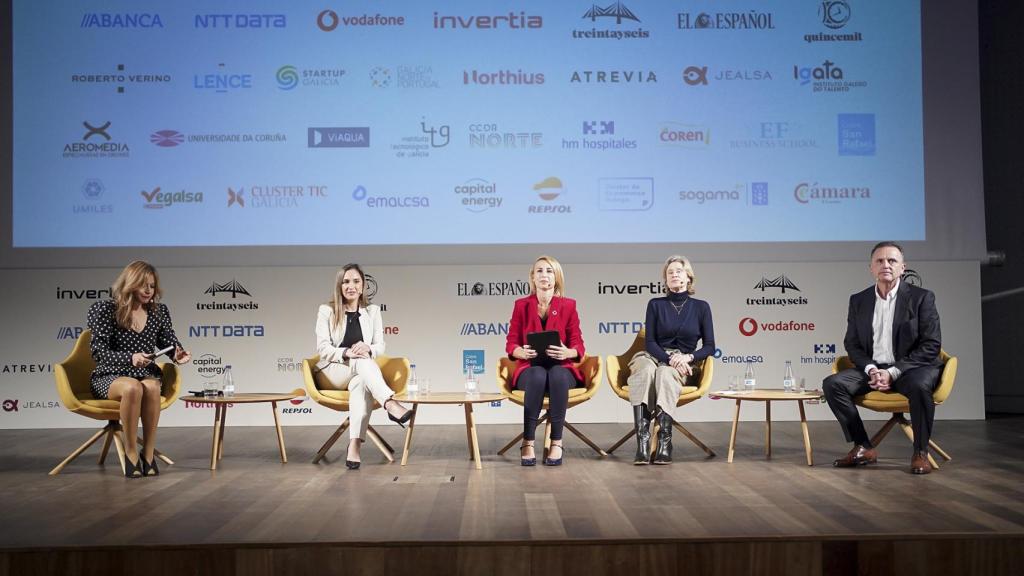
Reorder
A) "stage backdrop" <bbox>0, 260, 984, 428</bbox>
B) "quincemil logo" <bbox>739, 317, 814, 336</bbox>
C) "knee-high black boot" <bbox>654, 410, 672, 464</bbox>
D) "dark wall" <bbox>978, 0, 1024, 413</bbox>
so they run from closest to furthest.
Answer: "knee-high black boot" <bbox>654, 410, 672, 464</bbox> → "stage backdrop" <bbox>0, 260, 984, 428</bbox> → "quincemil logo" <bbox>739, 317, 814, 336</bbox> → "dark wall" <bbox>978, 0, 1024, 413</bbox>

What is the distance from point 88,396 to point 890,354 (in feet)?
14.5

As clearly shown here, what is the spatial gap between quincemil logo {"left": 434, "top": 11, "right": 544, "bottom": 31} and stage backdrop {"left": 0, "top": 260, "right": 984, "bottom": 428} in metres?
1.78

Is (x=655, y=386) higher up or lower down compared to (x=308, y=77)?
lower down

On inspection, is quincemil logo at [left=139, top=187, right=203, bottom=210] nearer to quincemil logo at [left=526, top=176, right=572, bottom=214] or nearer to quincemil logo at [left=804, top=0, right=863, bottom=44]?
quincemil logo at [left=526, top=176, right=572, bottom=214]

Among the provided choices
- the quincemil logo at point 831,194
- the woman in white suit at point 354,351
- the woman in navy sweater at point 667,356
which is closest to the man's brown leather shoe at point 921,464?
the woman in navy sweater at point 667,356

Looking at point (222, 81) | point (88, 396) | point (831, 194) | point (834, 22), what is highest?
point (834, 22)

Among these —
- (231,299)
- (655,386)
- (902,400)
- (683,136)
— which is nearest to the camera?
(902,400)

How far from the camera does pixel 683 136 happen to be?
6.73 meters

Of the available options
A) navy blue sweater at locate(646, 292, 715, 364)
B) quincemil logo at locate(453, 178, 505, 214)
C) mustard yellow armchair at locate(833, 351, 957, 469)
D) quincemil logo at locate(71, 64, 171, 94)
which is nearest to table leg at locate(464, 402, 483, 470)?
navy blue sweater at locate(646, 292, 715, 364)

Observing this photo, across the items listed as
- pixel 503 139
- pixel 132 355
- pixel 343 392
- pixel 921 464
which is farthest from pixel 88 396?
pixel 921 464

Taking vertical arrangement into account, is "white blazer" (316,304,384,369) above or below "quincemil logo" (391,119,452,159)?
below

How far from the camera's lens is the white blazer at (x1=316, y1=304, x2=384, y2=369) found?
5.11 metres

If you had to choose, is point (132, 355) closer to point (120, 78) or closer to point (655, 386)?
point (655, 386)

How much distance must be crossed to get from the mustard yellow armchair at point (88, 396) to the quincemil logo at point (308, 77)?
245cm
